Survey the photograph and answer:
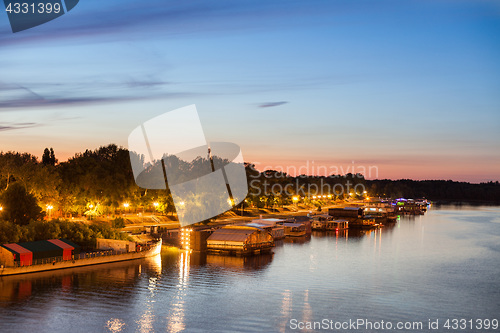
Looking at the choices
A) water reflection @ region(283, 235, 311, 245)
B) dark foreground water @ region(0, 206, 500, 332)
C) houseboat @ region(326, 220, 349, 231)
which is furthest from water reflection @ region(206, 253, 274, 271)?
houseboat @ region(326, 220, 349, 231)

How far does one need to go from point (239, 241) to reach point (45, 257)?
2584cm

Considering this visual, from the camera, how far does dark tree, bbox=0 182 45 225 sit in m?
66.2

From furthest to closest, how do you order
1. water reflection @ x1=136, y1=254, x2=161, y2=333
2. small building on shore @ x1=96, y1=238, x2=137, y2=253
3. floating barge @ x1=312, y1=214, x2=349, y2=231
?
floating barge @ x1=312, y1=214, x2=349, y2=231, small building on shore @ x1=96, y1=238, x2=137, y2=253, water reflection @ x1=136, y1=254, x2=161, y2=333

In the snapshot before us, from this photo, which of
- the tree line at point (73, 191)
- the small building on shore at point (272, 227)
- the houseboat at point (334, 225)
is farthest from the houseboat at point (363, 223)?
the tree line at point (73, 191)

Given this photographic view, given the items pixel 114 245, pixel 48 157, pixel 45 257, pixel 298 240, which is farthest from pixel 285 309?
pixel 48 157

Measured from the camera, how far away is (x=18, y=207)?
218 ft

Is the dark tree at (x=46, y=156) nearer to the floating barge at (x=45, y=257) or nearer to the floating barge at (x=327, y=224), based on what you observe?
the floating barge at (x=327, y=224)

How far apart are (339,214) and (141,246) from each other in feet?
243

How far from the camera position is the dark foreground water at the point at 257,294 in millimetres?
37250

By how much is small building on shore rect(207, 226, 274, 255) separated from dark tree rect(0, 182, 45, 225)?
24405 mm

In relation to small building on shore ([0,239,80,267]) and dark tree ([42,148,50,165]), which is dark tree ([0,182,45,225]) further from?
dark tree ([42,148,50,165])

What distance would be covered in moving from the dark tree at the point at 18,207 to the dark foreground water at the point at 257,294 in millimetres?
17981

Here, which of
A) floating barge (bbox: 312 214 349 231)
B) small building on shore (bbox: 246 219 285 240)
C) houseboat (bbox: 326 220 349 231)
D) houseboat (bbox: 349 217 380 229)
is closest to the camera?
small building on shore (bbox: 246 219 285 240)

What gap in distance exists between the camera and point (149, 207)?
364ft
